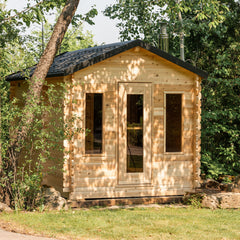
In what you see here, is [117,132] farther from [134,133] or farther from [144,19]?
[144,19]

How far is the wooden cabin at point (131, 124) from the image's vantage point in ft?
34.6

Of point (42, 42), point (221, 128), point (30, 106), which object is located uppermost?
point (42, 42)

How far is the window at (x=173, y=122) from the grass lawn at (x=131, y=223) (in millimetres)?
1830

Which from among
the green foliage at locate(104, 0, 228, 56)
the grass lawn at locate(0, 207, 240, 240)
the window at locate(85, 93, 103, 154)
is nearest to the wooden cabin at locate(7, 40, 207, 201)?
the window at locate(85, 93, 103, 154)

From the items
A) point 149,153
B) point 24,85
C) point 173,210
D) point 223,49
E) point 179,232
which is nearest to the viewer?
point 179,232

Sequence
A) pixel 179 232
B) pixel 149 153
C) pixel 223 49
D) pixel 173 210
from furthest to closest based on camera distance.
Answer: pixel 223 49 → pixel 149 153 → pixel 173 210 → pixel 179 232

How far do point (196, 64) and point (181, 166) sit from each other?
606cm

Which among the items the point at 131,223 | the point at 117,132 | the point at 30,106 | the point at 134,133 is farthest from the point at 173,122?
the point at 30,106

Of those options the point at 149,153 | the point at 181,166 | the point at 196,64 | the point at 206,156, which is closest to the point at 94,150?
the point at 149,153

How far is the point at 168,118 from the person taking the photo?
1124 centimetres

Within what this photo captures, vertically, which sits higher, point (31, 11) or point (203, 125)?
point (31, 11)

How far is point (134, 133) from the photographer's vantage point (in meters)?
10.9

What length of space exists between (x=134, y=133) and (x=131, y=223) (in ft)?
9.26

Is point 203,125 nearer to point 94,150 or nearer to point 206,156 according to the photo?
point 206,156
